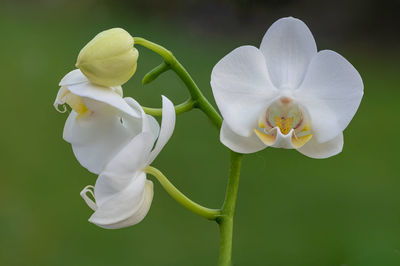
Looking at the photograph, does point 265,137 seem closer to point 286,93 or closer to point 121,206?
point 286,93

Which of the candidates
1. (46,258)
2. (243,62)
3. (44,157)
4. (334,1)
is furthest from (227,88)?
(334,1)

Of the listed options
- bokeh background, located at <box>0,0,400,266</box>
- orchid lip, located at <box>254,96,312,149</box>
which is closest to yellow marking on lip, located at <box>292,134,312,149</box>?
orchid lip, located at <box>254,96,312,149</box>

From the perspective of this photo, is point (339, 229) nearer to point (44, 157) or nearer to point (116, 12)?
point (44, 157)

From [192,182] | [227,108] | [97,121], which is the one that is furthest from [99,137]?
[192,182]

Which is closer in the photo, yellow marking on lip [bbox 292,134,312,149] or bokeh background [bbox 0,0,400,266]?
yellow marking on lip [bbox 292,134,312,149]

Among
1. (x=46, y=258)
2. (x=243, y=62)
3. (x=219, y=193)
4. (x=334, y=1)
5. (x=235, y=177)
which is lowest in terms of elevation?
(x=46, y=258)

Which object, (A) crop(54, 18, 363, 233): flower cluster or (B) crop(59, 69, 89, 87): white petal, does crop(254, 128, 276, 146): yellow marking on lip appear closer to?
(A) crop(54, 18, 363, 233): flower cluster
